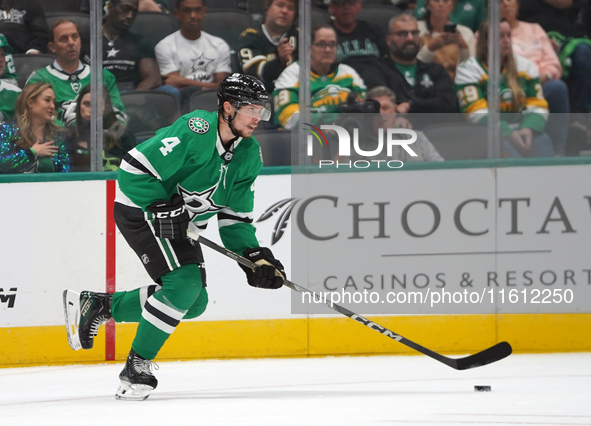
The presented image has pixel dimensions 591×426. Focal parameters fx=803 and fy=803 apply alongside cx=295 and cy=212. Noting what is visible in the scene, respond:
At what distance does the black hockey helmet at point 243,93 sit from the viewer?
272cm

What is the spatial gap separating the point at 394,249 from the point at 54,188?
5.42 ft

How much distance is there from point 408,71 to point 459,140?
0.43m

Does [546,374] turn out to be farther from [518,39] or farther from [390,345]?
[518,39]

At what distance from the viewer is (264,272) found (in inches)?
111

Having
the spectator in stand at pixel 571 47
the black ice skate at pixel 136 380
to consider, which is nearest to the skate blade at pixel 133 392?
the black ice skate at pixel 136 380

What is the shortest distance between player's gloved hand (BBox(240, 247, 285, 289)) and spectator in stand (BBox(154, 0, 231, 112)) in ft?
4.34

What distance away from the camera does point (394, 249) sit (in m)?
3.92

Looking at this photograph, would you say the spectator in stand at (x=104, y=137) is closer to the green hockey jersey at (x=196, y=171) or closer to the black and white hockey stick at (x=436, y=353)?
the green hockey jersey at (x=196, y=171)

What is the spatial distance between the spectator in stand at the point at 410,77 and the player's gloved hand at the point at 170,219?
1.66m

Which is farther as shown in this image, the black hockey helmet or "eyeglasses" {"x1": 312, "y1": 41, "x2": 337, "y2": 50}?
"eyeglasses" {"x1": 312, "y1": 41, "x2": 337, "y2": 50}

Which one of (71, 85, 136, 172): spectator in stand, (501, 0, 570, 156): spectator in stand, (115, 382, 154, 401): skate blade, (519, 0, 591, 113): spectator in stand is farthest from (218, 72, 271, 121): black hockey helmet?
(519, 0, 591, 113): spectator in stand

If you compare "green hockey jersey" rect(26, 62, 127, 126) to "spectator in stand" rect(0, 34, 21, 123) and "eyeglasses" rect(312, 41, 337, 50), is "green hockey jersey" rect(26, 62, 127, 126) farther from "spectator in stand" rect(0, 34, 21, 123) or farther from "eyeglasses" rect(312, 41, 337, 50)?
"eyeglasses" rect(312, 41, 337, 50)

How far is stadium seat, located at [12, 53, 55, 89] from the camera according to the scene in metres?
3.85

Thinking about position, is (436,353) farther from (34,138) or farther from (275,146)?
(34,138)
